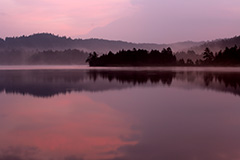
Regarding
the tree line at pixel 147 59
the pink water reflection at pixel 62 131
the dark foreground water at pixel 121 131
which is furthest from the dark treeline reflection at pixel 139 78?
the tree line at pixel 147 59

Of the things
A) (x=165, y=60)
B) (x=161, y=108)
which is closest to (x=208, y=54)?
(x=165, y=60)

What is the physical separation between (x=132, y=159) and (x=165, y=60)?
139222mm

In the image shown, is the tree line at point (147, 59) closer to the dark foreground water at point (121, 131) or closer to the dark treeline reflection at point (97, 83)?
the dark treeline reflection at point (97, 83)

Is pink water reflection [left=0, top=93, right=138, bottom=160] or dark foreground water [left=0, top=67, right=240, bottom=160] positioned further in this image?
pink water reflection [left=0, top=93, right=138, bottom=160]

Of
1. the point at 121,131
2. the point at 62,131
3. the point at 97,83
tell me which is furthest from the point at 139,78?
the point at 62,131

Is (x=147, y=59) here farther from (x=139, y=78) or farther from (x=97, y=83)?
(x=97, y=83)

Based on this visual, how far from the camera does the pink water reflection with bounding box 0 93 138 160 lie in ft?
29.9

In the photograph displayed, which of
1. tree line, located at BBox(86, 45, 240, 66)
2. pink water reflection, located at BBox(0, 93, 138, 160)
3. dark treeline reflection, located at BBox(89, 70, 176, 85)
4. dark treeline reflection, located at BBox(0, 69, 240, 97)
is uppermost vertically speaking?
tree line, located at BBox(86, 45, 240, 66)

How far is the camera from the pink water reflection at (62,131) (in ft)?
29.9

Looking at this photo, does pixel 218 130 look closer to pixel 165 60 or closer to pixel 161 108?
pixel 161 108

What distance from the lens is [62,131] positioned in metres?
11.9

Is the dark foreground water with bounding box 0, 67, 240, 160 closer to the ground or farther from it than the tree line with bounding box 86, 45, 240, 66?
closer to the ground

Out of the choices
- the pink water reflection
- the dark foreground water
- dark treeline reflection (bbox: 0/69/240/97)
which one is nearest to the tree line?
dark treeline reflection (bbox: 0/69/240/97)

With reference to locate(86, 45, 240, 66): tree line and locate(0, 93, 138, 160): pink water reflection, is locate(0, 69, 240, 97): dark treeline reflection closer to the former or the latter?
locate(0, 93, 138, 160): pink water reflection
